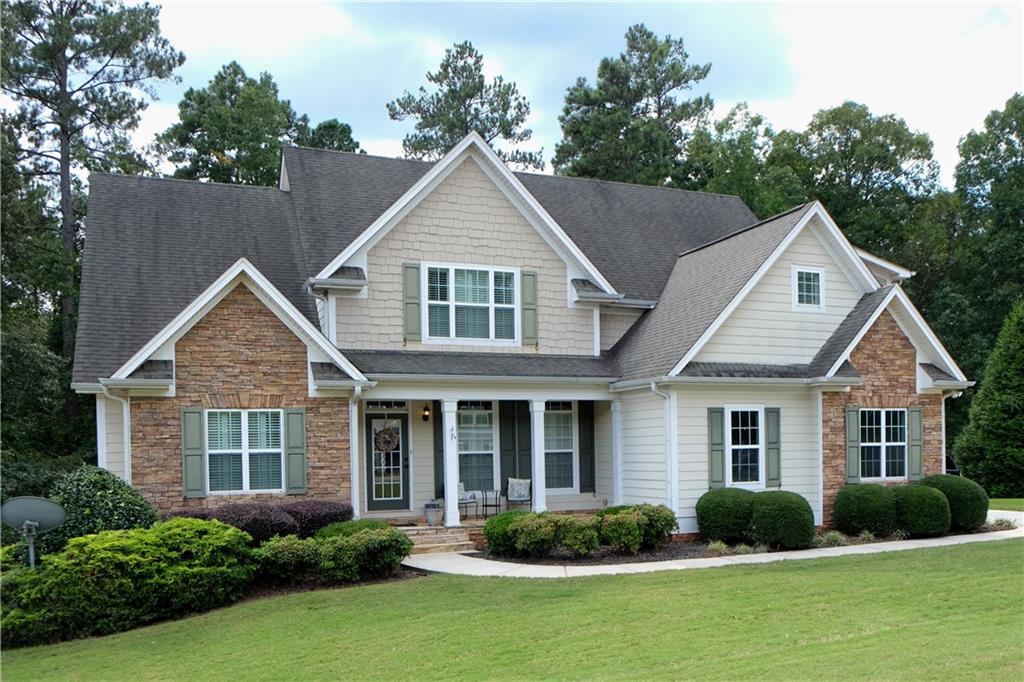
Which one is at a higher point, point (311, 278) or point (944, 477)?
point (311, 278)

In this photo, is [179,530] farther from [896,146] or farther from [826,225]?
[896,146]

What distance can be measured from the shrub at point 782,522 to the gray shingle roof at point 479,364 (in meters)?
4.20

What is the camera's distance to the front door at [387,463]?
60.0 feet

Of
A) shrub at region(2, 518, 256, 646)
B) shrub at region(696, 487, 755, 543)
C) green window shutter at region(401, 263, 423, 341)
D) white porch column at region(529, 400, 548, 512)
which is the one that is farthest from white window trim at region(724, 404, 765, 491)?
shrub at region(2, 518, 256, 646)

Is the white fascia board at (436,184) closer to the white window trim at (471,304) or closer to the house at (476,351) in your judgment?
the house at (476,351)

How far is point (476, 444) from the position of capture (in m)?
19.3

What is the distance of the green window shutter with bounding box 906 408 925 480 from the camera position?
61.4 feet

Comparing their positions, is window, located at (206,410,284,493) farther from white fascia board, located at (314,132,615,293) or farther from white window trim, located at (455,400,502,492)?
white window trim, located at (455,400,502,492)

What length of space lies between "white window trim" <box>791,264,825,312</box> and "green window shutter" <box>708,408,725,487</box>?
2.99 m

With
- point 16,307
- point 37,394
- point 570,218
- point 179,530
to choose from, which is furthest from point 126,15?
point 179,530

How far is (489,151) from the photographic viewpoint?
18.7m

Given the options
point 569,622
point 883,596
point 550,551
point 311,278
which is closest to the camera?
point 569,622

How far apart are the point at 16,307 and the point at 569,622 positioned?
2580 centimetres

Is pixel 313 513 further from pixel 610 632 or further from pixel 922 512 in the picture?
pixel 922 512
